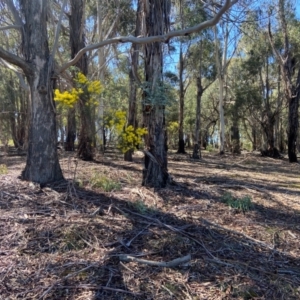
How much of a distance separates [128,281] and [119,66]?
598 inches

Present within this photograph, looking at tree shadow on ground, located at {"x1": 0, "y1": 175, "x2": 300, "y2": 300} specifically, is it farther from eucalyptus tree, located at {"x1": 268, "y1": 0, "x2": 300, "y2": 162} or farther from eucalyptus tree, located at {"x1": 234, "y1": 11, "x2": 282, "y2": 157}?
eucalyptus tree, located at {"x1": 234, "y1": 11, "x2": 282, "y2": 157}

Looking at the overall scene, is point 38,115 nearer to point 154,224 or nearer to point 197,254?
point 154,224

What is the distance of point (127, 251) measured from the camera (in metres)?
3.09

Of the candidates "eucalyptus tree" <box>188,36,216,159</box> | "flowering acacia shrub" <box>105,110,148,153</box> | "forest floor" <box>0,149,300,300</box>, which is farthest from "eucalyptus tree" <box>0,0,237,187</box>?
"eucalyptus tree" <box>188,36,216,159</box>

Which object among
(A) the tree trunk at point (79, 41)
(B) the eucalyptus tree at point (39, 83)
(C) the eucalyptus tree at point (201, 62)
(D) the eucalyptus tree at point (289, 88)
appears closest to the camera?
(B) the eucalyptus tree at point (39, 83)

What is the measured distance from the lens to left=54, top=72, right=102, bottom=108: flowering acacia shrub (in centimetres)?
435

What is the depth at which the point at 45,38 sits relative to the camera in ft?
16.5

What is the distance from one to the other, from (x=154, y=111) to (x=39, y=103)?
1761 millimetres

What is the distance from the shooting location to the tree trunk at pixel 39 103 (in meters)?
4.84

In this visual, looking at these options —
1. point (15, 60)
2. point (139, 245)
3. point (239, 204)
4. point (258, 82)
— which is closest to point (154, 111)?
point (239, 204)

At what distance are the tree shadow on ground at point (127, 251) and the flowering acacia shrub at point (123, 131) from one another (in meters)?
1.03

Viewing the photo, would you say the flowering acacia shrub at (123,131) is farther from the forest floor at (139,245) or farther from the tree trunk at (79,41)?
the tree trunk at (79,41)

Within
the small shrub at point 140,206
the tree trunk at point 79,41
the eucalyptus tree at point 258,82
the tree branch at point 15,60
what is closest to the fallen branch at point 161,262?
the small shrub at point 140,206

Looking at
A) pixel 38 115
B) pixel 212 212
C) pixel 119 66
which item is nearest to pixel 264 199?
pixel 212 212
